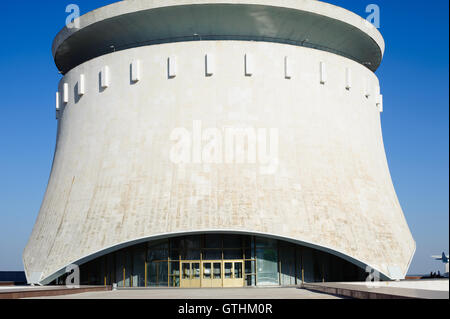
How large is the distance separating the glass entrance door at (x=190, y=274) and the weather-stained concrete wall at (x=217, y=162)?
7.25 feet

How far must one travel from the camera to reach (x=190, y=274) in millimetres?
25562

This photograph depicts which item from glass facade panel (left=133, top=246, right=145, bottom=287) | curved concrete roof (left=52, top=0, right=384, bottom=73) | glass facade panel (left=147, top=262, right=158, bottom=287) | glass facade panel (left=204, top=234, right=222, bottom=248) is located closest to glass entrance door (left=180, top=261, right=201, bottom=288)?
glass facade panel (left=204, top=234, right=222, bottom=248)

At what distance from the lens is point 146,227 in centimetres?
2464

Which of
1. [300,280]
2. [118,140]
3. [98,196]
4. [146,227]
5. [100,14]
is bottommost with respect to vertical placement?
[300,280]

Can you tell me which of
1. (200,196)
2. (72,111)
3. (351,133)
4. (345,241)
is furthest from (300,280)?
(72,111)

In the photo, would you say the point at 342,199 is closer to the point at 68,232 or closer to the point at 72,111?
the point at 68,232

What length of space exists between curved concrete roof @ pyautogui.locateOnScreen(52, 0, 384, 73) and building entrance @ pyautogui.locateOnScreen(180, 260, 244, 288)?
1075cm

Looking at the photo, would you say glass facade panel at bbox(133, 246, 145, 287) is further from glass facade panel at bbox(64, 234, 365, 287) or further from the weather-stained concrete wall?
the weather-stained concrete wall

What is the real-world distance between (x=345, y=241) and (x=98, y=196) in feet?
35.9

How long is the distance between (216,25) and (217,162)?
22.3ft

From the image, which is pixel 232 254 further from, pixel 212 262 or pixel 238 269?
pixel 212 262

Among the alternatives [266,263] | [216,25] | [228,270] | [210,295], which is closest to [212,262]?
[228,270]

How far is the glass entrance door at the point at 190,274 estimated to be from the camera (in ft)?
83.5

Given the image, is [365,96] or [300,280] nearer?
[300,280]
